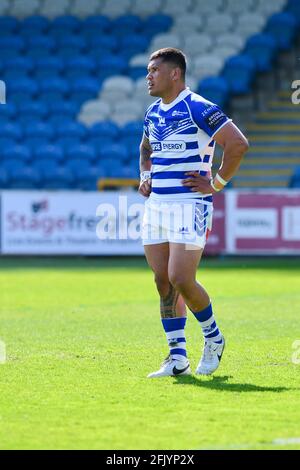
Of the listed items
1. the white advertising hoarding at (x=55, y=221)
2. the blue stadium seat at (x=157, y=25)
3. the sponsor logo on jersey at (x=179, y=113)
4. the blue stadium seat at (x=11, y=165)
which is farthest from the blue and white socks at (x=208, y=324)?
the blue stadium seat at (x=157, y=25)

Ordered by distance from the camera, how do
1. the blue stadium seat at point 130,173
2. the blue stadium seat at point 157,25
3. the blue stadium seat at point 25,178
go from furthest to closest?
1. the blue stadium seat at point 157,25
2. the blue stadium seat at point 25,178
3. the blue stadium seat at point 130,173

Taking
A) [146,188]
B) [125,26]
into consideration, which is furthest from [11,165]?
[146,188]

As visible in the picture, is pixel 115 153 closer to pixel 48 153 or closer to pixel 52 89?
pixel 48 153

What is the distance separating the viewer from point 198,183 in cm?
759

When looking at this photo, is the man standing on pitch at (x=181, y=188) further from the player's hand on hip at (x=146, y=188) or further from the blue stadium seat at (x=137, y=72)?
the blue stadium seat at (x=137, y=72)

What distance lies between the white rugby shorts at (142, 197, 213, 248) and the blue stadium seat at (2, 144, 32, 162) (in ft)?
57.6

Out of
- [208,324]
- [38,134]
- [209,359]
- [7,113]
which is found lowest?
[209,359]

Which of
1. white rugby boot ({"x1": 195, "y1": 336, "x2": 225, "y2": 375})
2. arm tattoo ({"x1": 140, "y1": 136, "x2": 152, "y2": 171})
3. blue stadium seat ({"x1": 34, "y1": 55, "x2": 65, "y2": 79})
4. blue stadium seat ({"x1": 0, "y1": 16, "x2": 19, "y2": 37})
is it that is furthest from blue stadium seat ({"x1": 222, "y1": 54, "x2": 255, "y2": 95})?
white rugby boot ({"x1": 195, "y1": 336, "x2": 225, "y2": 375})

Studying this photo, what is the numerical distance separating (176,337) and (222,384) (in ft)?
2.35

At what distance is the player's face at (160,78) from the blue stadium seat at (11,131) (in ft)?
60.2

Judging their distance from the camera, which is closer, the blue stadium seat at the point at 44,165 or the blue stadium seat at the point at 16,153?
the blue stadium seat at the point at 44,165

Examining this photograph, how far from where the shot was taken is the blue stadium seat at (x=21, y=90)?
1064 inches

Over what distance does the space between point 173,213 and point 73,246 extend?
47.1 ft

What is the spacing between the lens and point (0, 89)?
18.9m
